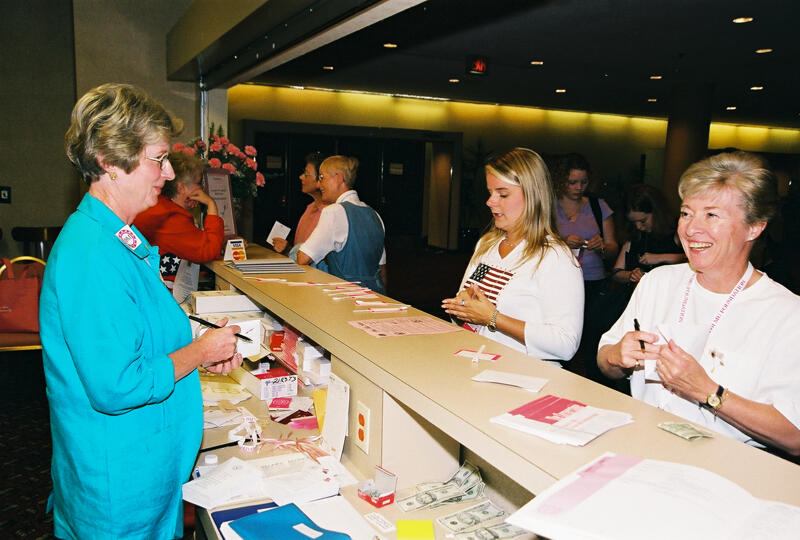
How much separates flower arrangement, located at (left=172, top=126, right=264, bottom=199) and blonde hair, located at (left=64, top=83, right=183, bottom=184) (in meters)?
3.27

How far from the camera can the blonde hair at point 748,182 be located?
5.53 feet

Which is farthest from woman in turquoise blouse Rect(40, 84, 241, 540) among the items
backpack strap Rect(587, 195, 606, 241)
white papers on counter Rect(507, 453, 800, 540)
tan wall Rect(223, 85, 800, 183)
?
tan wall Rect(223, 85, 800, 183)

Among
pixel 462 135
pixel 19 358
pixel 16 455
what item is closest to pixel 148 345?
pixel 16 455

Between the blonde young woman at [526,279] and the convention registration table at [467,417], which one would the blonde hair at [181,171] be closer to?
the convention registration table at [467,417]

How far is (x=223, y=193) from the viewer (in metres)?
4.77

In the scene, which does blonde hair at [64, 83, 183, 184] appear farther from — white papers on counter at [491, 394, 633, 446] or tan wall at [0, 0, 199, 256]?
tan wall at [0, 0, 199, 256]

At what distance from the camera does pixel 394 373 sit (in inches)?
61.9

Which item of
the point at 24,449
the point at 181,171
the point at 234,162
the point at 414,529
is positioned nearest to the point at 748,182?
the point at 414,529

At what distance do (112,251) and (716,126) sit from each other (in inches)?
721

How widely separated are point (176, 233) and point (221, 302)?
2.42 feet

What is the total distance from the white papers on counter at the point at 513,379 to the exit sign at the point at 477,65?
7.08 meters

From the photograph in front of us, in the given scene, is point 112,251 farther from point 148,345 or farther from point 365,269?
point 365,269

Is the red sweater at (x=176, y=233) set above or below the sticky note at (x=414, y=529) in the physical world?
above

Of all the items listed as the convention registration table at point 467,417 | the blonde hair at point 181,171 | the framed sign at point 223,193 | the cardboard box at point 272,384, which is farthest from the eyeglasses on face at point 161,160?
the framed sign at point 223,193
